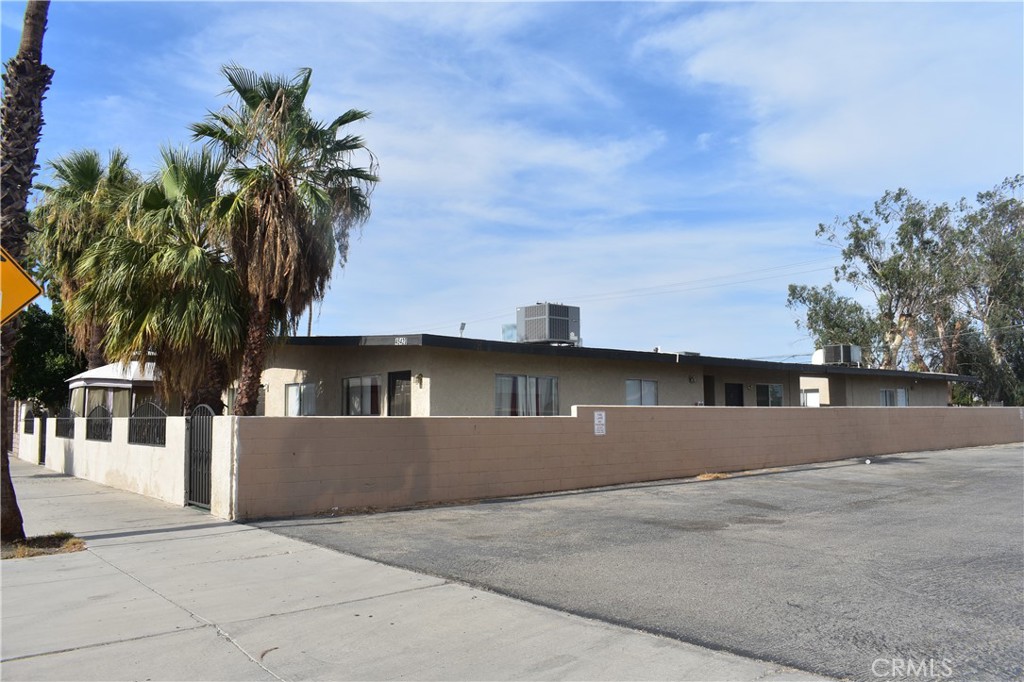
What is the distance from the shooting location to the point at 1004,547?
364 inches

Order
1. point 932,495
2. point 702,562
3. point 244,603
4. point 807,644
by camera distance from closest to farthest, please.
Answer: point 807,644
point 244,603
point 702,562
point 932,495

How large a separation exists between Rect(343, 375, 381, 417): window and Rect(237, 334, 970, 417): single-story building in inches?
0.9

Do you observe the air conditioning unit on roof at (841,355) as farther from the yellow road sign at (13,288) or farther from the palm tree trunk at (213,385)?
the yellow road sign at (13,288)

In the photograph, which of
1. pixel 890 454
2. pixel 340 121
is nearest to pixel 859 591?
pixel 340 121

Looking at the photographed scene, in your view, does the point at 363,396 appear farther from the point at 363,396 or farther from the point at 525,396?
the point at 525,396

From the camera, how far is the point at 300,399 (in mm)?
20734

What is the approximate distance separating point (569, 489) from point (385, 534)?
596 centimetres

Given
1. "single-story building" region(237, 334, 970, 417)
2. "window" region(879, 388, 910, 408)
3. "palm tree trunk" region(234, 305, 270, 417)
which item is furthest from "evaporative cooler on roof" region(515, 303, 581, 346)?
"window" region(879, 388, 910, 408)

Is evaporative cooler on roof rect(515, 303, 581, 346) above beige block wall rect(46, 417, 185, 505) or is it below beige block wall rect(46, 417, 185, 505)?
above

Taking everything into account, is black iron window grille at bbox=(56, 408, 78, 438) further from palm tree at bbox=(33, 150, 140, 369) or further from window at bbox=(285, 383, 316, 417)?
window at bbox=(285, 383, 316, 417)

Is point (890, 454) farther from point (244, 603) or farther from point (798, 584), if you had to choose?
Result: point (244, 603)

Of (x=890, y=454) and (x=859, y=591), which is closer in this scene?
(x=859, y=591)

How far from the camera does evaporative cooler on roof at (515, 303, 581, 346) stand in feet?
65.2

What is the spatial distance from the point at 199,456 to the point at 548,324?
9515mm
